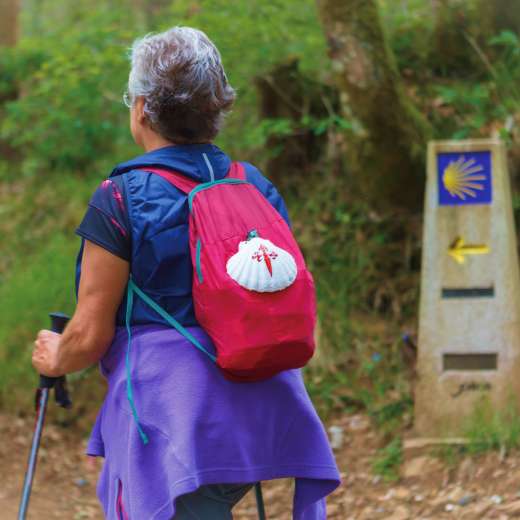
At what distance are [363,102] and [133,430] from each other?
3640mm

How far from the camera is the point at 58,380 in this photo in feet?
9.02

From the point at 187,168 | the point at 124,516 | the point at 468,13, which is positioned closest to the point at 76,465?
the point at 124,516

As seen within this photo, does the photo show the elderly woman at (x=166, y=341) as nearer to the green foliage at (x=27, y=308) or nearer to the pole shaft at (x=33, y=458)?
the pole shaft at (x=33, y=458)

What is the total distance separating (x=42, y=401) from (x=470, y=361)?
2.66 meters

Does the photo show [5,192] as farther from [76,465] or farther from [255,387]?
[255,387]

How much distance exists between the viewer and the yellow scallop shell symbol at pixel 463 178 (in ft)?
15.3

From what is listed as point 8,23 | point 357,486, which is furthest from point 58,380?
point 8,23

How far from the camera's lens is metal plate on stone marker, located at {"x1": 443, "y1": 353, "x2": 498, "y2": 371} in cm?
470

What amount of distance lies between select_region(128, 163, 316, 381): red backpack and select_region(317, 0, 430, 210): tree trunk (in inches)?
132

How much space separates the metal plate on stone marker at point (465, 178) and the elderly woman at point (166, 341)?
8.45 feet

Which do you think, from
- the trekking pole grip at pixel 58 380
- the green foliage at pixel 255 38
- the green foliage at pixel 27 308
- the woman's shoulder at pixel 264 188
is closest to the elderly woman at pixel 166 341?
the woman's shoulder at pixel 264 188

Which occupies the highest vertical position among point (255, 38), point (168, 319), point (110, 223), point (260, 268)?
point (255, 38)

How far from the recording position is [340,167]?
20.8 feet

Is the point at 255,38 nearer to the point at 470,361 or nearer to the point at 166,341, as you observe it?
the point at 470,361
